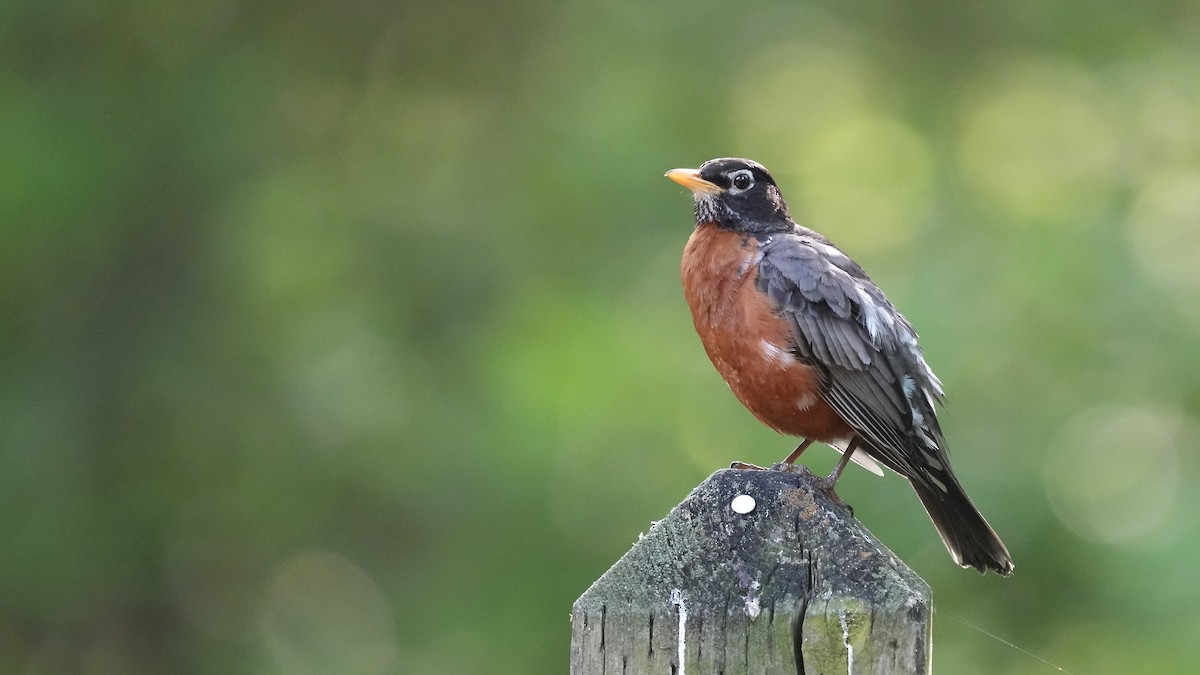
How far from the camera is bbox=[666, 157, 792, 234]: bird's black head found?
16.9 ft

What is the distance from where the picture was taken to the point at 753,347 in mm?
4418

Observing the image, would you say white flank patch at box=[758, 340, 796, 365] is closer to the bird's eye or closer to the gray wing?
the gray wing

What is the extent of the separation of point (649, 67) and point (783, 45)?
1.00 metres

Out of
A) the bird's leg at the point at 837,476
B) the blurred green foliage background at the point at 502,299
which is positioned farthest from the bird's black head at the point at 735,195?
the blurred green foliage background at the point at 502,299

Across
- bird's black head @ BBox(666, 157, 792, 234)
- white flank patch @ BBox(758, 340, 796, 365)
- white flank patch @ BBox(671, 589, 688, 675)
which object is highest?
bird's black head @ BBox(666, 157, 792, 234)

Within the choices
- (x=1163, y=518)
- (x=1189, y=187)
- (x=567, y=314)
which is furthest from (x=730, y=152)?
(x=1163, y=518)

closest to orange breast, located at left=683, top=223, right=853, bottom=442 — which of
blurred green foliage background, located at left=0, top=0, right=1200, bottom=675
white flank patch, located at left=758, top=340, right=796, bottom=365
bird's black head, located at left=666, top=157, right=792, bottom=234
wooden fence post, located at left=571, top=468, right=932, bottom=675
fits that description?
white flank patch, located at left=758, top=340, right=796, bottom=365

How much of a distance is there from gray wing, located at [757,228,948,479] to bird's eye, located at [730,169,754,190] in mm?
443

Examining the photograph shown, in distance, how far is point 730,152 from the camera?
8.85 meters

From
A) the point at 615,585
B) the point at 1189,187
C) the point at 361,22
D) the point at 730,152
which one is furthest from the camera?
the point at 361,22

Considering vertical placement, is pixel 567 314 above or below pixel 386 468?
above

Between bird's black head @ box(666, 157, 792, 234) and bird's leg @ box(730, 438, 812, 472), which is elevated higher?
bird's black head @ box(666, 157, 792, 234)

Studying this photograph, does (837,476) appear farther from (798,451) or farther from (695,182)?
(695,182)

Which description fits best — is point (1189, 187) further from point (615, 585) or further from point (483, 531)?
A: point (615, 585)
